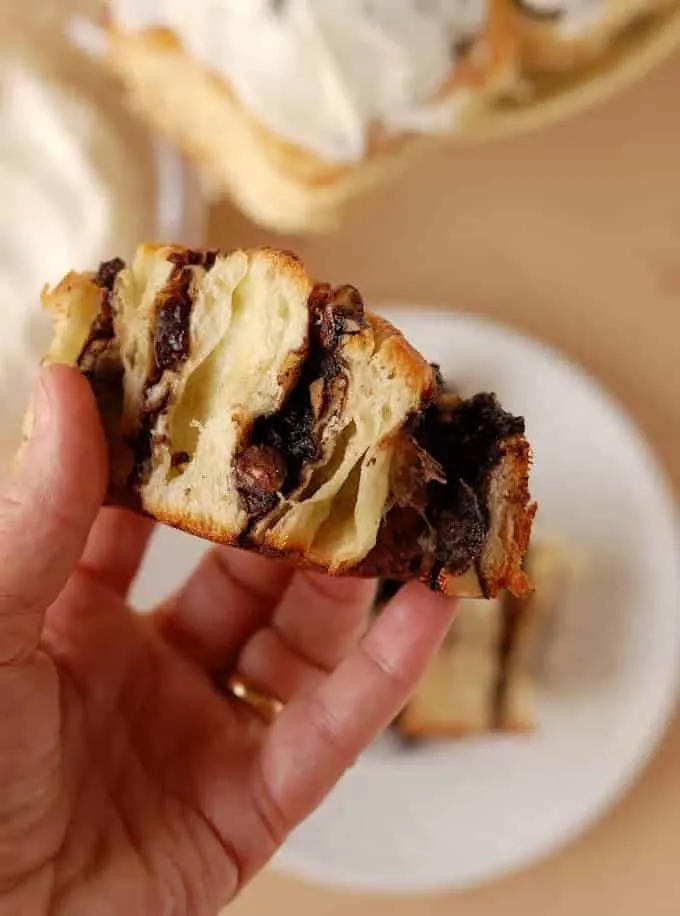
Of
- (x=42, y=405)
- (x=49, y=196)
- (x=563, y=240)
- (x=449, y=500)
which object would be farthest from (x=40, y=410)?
(x=563, y=240)

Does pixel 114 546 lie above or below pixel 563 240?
below

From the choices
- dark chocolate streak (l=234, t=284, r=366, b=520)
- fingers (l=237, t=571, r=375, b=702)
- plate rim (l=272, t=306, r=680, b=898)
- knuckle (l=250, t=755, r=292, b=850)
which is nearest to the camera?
dark chocolate streak (l=234, t=284, r=366, b=520)

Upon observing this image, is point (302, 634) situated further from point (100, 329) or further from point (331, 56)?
point (331, 56)

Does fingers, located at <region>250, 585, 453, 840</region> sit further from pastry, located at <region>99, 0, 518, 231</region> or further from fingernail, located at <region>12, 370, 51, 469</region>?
pastry, located at <region>99, 0, 518, 231</region>

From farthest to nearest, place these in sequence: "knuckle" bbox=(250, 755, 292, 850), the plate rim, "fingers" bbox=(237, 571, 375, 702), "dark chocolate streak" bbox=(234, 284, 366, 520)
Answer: the plate rim
"fingers" bbox=(237, 571, 375, 702)
"knuckle" bbox=(250, 755, 292, 850)
"dark chocolate streak" bbox=(234, 284, 366, 520)

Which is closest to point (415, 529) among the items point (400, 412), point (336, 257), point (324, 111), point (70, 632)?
point (400, 412)

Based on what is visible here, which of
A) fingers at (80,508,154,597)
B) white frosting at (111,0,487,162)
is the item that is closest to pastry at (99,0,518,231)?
white frosting at (111,0,487,162)

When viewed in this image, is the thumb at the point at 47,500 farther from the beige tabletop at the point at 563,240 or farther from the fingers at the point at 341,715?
the beige tabletop at the point at 563,240
